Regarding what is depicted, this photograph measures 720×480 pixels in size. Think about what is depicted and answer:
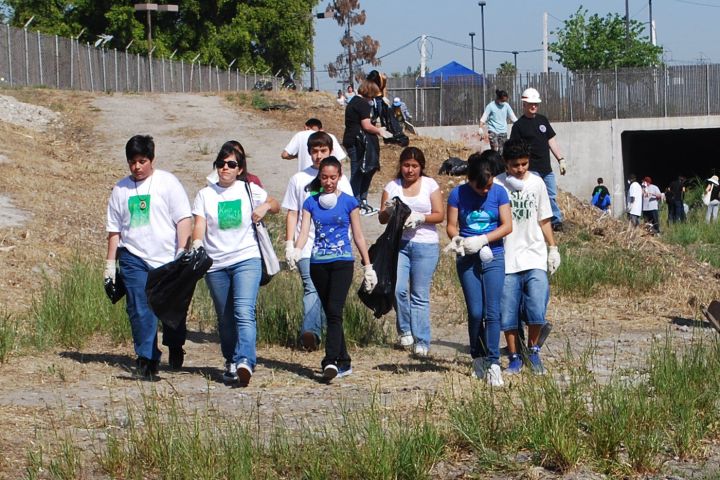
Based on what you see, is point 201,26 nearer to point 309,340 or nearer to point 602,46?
point 602,46

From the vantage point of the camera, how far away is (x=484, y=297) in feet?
26.0

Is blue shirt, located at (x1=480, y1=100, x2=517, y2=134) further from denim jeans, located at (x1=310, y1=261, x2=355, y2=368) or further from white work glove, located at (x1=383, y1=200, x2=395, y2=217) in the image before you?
denim jeans, located at (x1=310, y1=261, x2=355, y2=368)

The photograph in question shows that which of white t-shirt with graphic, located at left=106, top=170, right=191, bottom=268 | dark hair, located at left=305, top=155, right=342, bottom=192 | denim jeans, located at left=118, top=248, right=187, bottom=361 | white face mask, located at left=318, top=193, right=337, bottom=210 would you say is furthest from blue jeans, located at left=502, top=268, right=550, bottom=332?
denim jeans, located at left=118, top=248, right=187, bottom=361

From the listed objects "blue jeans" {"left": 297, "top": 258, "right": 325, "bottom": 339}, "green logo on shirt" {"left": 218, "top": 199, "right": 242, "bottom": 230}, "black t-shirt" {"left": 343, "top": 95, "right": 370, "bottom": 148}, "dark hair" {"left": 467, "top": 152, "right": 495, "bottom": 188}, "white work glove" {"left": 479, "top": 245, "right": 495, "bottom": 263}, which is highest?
"black t-shirt" {"left": 343, "top": 95, "right": 370, "bottom": 148}

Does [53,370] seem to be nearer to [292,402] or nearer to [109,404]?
[109,404]

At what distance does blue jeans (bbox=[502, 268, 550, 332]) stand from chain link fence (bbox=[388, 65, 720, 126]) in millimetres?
29461

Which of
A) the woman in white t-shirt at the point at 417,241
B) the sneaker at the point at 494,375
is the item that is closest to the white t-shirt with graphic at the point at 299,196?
the woman in white t-shirt at the point at 417,241

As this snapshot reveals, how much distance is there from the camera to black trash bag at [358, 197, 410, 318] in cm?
896

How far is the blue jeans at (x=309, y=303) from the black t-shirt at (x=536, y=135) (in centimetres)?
519

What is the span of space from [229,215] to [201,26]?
51.5m

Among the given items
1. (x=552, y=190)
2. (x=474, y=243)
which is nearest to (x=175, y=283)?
(x=474, y=243)

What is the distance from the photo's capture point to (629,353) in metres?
9.20

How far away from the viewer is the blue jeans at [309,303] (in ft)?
30.0

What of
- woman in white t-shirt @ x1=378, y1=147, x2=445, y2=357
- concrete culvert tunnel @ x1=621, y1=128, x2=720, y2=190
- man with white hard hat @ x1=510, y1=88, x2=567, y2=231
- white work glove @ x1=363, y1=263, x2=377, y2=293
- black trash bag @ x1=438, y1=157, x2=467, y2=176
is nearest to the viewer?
white work glove @ x1=363, y1=263, x2=377, y2=293
